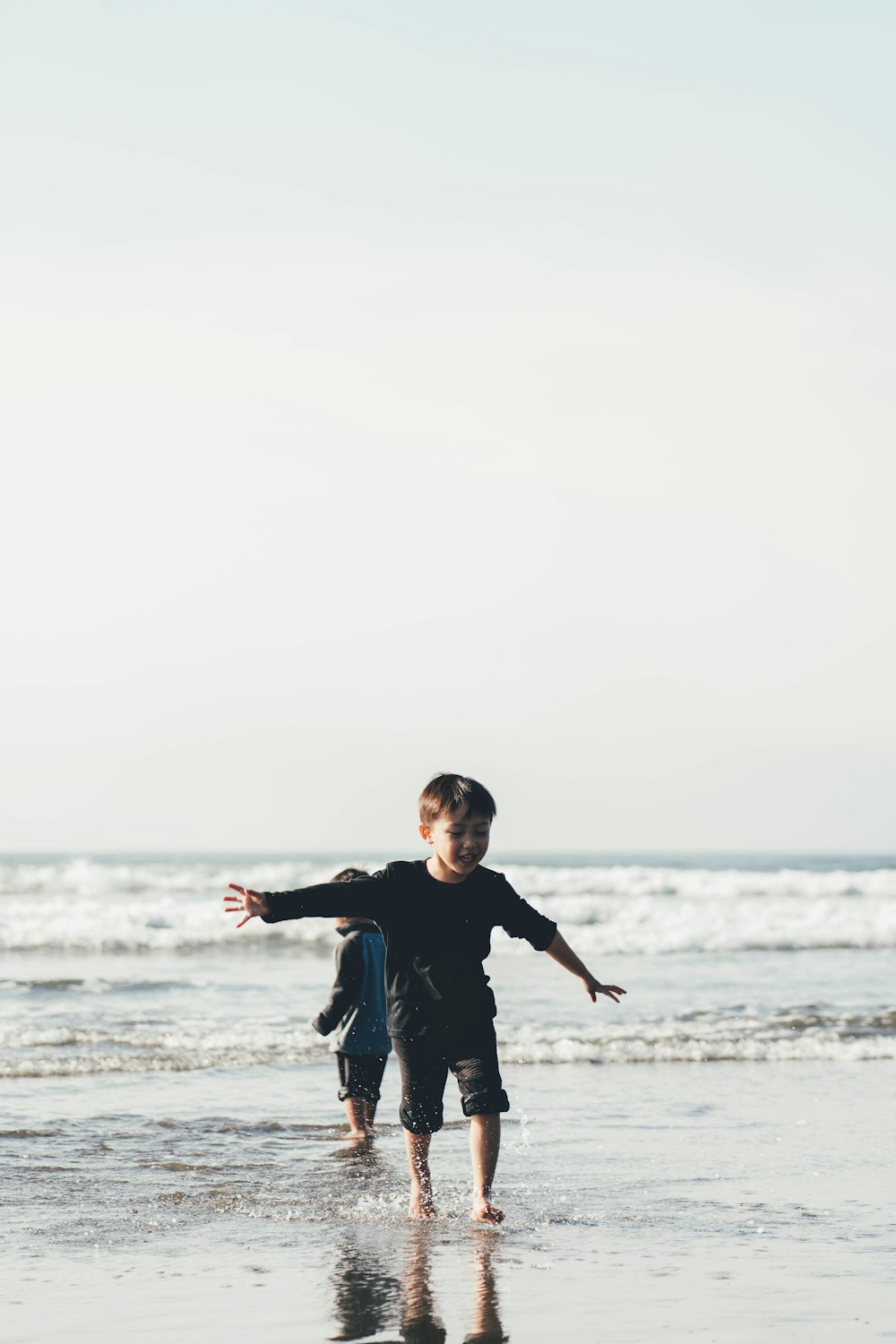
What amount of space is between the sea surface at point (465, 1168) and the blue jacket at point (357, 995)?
0.54 meters

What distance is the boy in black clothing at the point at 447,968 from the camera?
533cm

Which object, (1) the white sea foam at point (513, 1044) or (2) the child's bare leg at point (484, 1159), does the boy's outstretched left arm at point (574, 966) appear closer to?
(2) the child's bare leg at point (484, 1159)

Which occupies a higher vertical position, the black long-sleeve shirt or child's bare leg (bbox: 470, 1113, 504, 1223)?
the black long-sleeve shirt

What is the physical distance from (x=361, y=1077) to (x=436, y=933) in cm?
269

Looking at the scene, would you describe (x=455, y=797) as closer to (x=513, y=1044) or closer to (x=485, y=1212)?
(x=485, y=1212)

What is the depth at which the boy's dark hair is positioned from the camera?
520cm

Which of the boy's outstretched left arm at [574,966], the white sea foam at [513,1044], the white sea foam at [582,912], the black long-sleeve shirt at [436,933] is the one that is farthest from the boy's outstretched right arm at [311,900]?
the white sea foam at [582,912]

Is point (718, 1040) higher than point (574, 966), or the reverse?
point (574, 966)

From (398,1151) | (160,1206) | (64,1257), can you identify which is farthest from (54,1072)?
(64,1257)

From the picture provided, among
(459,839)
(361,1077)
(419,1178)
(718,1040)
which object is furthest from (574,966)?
(718,1040)

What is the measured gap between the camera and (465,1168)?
270 inches

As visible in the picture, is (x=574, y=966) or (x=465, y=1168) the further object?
(x=465, y=1168)

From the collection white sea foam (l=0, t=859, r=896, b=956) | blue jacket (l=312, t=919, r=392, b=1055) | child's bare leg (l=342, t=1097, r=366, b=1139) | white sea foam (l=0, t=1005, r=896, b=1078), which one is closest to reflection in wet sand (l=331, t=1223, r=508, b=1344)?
child's bare leg (l=342, t=1097, r=366, b=1139)

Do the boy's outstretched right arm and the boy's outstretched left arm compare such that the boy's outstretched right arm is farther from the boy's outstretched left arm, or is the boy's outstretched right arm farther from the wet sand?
the wet sand
